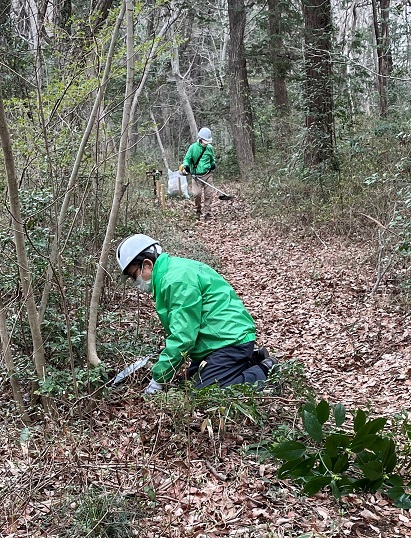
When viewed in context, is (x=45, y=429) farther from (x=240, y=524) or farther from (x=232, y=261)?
(x=232, y=261)

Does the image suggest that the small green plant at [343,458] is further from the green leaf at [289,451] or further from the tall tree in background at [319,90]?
the tall tree in background at [319,90]

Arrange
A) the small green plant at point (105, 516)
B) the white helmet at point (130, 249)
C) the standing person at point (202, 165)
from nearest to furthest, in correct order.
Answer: the small green plant at point (105, 516)
the white helmet at point (130, 249)
the standing person at point (202, 165)

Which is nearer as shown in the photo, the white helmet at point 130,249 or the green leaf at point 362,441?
the green leaf at point 362,441

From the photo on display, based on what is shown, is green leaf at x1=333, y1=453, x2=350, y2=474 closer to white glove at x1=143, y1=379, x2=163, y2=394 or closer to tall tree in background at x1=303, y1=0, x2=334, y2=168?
white glove at x1=143, y1=379, x2=163, y2=394

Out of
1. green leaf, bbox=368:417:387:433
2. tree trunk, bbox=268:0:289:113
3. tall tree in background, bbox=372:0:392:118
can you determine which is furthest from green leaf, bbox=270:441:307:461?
tree trunk, bbox=268:0:289:113

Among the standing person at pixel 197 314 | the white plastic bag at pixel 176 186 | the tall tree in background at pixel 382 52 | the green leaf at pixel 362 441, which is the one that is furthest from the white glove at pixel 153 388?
the white plastic bag at pixel 176 186

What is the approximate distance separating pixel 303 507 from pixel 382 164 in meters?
7.73

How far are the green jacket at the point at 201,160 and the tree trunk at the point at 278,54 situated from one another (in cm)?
412

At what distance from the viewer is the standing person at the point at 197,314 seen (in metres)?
3.99

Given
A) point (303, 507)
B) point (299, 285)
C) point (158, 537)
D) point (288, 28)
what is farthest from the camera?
point (288, 28)

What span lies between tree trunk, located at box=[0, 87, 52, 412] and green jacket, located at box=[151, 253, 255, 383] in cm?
80

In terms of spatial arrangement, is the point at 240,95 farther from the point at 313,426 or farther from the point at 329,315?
the point at 313,426

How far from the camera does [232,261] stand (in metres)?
9.45

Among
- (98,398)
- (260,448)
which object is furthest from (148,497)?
(98,398)
